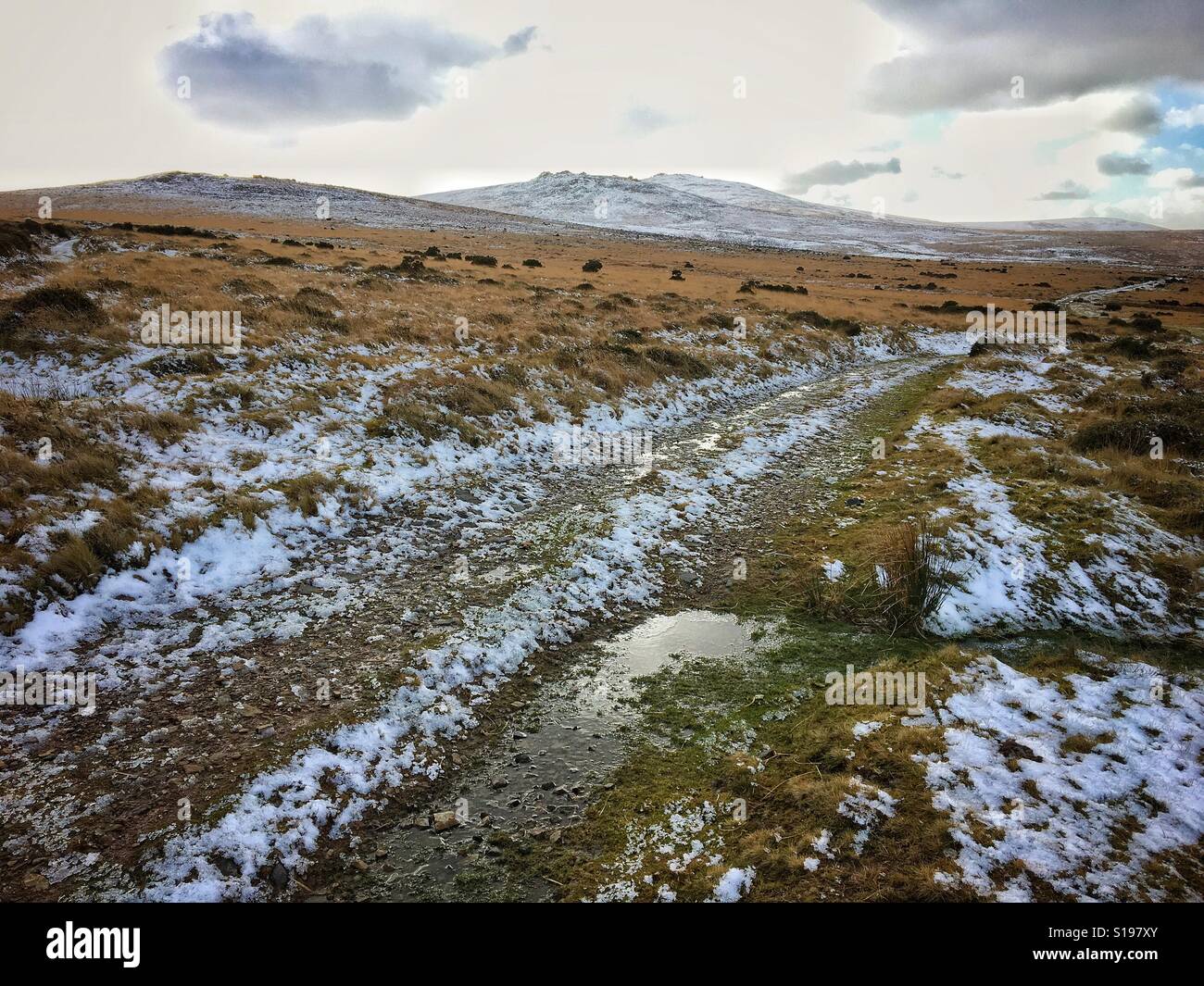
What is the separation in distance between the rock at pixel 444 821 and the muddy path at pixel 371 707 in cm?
5

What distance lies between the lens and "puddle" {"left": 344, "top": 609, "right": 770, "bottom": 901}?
5.09 m

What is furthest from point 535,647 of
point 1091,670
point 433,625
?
point 1091,670

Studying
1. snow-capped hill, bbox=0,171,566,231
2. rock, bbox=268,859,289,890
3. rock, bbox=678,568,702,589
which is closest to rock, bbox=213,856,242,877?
rock, bbox=268,859,289,890

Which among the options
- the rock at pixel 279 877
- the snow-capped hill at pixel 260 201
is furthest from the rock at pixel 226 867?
the snow-capped hill at pixel 260 201

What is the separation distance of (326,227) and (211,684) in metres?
75.8

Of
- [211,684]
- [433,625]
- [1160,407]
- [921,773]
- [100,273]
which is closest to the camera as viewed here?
[921,773]

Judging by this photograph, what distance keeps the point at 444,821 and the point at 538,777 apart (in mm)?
1049

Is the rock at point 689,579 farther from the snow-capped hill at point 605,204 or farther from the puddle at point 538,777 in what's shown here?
the snow-capped hill at point 605,204

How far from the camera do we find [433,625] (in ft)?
27.5

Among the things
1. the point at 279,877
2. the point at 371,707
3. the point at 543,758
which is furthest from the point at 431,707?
the point at 279,877

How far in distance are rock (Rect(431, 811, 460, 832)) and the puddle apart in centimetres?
4

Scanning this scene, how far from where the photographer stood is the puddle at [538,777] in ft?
16.7

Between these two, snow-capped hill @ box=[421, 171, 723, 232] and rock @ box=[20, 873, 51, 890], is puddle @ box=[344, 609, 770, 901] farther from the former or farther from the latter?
snow-capped hill @ box=[421, 171, 723, 232]

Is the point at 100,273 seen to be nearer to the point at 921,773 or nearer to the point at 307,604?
the point at 307,604
